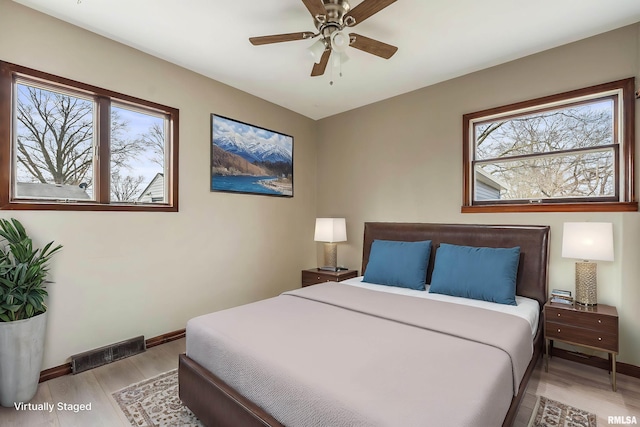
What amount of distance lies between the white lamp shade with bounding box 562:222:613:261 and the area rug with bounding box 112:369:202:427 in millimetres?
2982

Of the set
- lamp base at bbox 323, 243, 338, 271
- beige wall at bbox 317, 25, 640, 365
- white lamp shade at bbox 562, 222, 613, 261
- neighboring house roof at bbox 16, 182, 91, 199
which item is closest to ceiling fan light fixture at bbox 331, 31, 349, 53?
beige wall at bbox 317, 25, 640, 365

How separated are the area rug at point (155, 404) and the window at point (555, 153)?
10.1 feet

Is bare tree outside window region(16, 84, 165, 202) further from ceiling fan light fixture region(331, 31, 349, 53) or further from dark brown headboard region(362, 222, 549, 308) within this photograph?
dark brown headboard region(362, 222, 549, 308)

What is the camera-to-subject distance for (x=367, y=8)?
1860 millimetres

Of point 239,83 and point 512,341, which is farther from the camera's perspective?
point 239,83

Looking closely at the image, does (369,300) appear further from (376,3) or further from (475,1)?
(475,1)

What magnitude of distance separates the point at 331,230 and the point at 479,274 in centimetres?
182

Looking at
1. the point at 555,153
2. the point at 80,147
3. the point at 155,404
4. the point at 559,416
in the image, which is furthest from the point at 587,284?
the point at 80,147

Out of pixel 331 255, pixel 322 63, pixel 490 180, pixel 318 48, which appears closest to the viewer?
pixel 318 48

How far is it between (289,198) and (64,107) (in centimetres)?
256

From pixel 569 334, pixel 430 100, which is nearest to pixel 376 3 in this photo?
pixel 430 100

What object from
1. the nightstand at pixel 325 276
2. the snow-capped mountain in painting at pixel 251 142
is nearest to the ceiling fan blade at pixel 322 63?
the snow-capped mountain in painting at pixel 251 142

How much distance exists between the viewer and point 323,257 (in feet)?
15.1

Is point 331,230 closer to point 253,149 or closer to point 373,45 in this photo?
point 253,149
